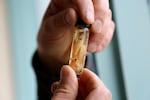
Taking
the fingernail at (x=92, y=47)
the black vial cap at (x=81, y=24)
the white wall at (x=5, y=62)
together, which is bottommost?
Answer: the white wall at (x=5, y=62)

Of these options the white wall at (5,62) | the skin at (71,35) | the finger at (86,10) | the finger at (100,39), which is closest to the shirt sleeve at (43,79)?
the skin at (71,35)

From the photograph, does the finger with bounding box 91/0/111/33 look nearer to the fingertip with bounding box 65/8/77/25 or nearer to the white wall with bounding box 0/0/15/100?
the fingertip with bounding box 65/8/77/25

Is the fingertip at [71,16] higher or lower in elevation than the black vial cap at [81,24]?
higher

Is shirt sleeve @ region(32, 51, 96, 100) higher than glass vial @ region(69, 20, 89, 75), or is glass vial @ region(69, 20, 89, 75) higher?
glass vial @ region(69, 20, 89, 75)

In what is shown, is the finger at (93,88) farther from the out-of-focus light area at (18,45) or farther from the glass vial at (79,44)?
the out-of-focus light area at (18,45)

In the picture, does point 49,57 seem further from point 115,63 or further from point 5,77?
point 5,77

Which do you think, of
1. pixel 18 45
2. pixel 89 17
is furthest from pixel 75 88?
pixel 18 45

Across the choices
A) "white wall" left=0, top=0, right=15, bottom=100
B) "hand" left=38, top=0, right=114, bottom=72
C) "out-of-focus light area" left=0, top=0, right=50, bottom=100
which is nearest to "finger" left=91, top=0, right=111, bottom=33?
"hand" left=38, top=0, right=114, bottom=72
